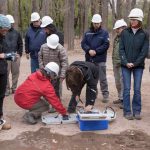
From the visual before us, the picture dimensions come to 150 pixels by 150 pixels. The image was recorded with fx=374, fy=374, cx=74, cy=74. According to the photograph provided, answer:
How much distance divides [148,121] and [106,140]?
118 cm

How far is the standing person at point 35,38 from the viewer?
7.23m

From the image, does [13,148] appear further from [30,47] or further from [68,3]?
[68,3]

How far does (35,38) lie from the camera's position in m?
7.30

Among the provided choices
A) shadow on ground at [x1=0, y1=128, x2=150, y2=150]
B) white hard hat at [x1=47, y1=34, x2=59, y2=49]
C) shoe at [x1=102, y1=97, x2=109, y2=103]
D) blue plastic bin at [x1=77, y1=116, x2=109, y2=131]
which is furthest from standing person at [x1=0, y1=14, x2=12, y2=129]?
shoe at [x1=102, y1=97, x2=109, y2=103]

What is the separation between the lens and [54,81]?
21.4ft

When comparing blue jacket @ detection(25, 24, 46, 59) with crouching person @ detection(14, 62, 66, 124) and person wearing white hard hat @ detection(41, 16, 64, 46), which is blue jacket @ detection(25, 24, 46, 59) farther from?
crouching person @ detection(14, 62, 66, 124)

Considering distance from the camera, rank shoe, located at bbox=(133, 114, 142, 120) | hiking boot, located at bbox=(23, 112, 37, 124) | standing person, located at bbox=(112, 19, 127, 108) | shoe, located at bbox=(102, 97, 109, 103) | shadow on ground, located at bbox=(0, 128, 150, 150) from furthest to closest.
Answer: shoe, located at bbox=(102, 97, 109, 103)
standing person, located at bbox=(112, 19, 127, 108)
shoe, located at bbox=(133, 114, 142, 120)
hiking boot, located at bbox=(23, 112, 37, 124)
shadow on ground, located at bbox=(0, 128, 150, 150)

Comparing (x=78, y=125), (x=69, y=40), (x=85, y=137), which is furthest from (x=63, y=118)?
(x=69, y=40)

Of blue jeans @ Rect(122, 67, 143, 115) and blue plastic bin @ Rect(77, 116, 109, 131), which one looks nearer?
blue plastic bin @ Rect(77, 116, 109, 131)

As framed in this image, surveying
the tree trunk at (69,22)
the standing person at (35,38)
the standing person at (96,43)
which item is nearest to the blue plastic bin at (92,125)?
the standing person at (96,43)

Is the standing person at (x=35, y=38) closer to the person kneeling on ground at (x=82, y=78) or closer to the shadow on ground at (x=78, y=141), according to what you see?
the person kneeling on ground at (x=82, y=78)

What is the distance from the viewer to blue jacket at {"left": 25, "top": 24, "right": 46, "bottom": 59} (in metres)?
7.24

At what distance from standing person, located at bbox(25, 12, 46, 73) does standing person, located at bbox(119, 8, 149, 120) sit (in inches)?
67.9

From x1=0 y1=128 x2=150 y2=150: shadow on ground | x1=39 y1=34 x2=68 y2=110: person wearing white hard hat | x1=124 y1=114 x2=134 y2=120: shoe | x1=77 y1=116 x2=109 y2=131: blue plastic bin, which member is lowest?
x1=0 y1=128 x2=150 y2=150: shadow on ground
